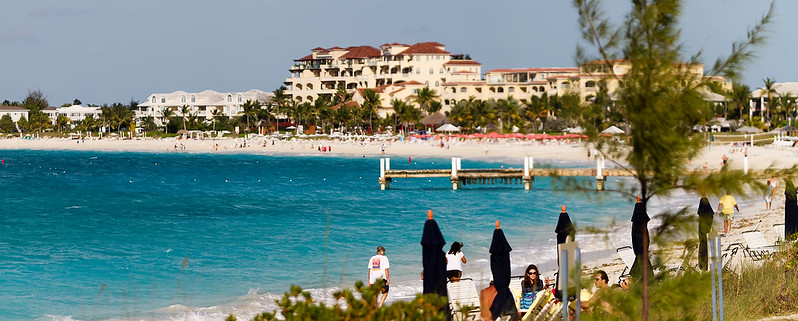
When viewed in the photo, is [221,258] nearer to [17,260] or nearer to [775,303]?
[17,260]

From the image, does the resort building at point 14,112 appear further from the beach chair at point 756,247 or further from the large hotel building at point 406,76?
the beach chair at point 756,247

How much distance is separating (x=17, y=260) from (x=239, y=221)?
11749mm

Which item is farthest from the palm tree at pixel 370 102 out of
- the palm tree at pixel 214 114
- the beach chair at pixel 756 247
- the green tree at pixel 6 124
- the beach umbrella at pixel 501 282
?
the beach umbrella at pixel 501 282

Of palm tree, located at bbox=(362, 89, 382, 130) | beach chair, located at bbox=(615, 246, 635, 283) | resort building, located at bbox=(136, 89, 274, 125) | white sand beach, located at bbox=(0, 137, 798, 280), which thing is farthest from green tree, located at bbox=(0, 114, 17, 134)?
beach chair, located at bbox=(615, 246, 635, 283)

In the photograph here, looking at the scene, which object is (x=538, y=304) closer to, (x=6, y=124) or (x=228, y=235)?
(x=228, y=235)

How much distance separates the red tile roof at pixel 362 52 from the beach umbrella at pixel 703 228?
13297cm

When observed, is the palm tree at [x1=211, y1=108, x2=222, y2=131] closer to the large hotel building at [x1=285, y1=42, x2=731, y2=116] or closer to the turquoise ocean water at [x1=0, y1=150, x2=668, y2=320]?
the large hotel building at [x1=285, y1=42, x2=731, y2=116]

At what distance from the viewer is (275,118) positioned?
142875 mm

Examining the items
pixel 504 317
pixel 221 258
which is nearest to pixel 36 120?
pixel 221 258

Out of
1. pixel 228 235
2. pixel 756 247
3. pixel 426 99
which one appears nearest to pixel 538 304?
pixel 756 247

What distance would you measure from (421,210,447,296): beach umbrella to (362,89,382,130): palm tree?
365 feet

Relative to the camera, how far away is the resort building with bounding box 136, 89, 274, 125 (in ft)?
492

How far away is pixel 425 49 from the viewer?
13975cm

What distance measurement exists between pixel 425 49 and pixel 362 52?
12.8 meters
